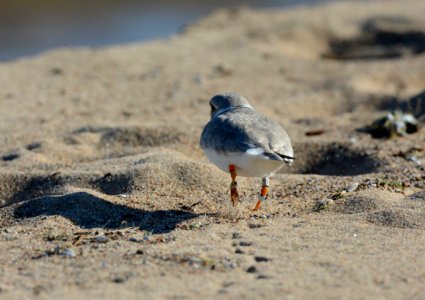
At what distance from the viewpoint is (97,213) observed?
16.8 feet

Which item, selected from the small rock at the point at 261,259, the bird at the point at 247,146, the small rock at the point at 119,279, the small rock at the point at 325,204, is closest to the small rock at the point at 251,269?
the small rock at the point at 261,259

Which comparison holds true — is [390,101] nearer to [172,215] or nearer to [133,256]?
[172,215]

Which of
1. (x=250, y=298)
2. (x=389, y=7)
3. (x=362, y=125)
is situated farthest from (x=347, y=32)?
(x=250, y=298)

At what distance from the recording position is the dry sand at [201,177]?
400 centimetres

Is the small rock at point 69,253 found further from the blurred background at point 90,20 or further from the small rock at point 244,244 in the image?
the blurred background at point 90,20

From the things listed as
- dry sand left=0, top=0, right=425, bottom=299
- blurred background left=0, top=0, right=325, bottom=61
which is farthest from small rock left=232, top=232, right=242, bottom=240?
blurred background left=0, top=0, right=325, bottom=61

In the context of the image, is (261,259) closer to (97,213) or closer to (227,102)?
(97,213)

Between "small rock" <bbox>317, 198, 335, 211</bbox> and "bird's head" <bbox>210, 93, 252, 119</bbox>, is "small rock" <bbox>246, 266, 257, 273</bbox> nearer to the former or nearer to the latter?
"small rock" <bbox>317, 198, 335, 211</bbox>

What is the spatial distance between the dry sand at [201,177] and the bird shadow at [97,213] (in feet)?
0.04

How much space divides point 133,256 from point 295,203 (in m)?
1.58

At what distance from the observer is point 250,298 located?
12.1 feet

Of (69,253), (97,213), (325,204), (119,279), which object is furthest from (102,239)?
(325,204)

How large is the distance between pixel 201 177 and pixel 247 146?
91cm

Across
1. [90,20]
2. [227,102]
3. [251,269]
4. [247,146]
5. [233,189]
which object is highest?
[90,20]
